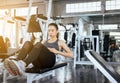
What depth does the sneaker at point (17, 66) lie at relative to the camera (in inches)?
84.8

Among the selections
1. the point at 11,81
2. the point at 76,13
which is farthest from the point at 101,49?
the point at 11,81

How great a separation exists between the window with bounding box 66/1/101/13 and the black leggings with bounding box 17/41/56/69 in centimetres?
562

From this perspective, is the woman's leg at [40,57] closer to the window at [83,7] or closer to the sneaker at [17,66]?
the sneaker at [17,66]

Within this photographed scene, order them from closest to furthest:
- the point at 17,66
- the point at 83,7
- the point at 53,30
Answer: the point at 17,66 < the point at 53,30 < the point at 83,7

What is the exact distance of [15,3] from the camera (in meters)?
8.96

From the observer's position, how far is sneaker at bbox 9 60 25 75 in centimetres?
215

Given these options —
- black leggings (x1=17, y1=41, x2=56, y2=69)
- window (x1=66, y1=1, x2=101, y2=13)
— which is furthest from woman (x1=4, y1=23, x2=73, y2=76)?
window (x1=66, y1=1, x2=101, y2=13)

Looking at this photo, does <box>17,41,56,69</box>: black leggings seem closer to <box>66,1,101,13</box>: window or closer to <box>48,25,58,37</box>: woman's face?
<box>48,25,58,37</box>: woman's face

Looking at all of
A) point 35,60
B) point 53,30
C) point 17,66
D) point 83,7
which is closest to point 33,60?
point 35,60

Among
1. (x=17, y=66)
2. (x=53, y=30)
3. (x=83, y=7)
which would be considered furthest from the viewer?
(x=83, y=7)

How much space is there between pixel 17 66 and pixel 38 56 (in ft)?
0.83

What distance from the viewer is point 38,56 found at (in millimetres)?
2193

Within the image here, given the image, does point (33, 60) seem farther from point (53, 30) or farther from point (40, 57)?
point (53, 30)

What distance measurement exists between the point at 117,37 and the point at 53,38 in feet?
14.6
